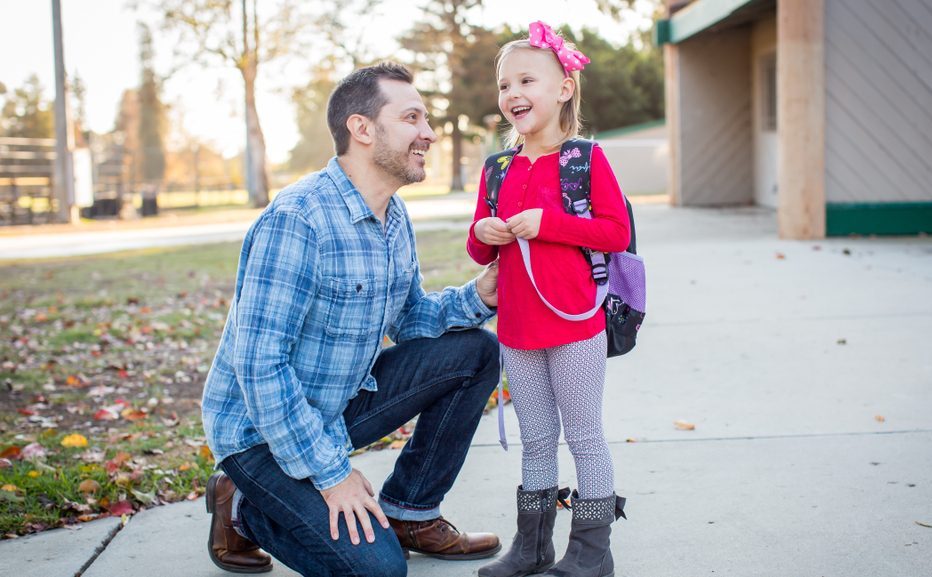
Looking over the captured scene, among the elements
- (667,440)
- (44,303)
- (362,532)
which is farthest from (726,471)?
(44,303)

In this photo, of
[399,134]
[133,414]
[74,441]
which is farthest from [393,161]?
[133,414]

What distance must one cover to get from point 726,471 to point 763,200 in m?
14.4

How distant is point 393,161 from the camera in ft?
10.2

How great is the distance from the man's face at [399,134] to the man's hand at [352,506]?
0.96 meters

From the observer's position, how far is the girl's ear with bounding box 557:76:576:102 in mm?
3074

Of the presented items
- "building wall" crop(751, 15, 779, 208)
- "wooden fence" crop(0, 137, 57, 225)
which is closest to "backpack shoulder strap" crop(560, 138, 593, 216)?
"building wall" crop(751, 15, 779, 208)

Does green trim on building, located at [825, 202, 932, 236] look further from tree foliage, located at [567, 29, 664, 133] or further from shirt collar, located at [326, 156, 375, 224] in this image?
tree foliage, located at [567, 29, 664, 133]

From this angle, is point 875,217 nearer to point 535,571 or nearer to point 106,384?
point 106,384

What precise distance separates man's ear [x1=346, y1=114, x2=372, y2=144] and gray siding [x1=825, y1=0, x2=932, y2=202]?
898cm

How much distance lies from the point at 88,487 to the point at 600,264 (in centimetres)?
219

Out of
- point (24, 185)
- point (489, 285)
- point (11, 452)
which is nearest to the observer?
point (489, 285)

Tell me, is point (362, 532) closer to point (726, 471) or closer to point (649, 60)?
point (726, 471)

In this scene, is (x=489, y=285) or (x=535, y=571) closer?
(x=535, y=571)

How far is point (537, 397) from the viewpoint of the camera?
3107 mm
